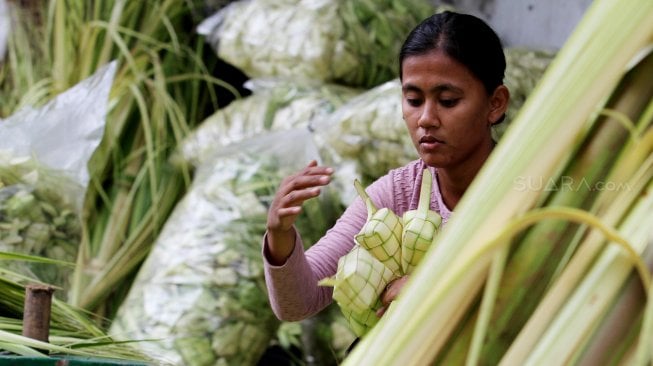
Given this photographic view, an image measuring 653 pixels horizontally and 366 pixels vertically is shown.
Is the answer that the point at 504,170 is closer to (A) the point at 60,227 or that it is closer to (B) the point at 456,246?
(B) the point at 456,246

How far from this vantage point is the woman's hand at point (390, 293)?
1284mm

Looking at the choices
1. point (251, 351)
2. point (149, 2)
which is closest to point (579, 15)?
point (149, 2)

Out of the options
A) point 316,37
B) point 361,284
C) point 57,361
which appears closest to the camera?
point 57,361

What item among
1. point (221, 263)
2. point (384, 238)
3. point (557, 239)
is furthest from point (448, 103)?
point (221, 263)

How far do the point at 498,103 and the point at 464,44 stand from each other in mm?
126

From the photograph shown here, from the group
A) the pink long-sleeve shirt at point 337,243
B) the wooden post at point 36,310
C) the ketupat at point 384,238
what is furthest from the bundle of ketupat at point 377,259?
the wooden post at point 36,310

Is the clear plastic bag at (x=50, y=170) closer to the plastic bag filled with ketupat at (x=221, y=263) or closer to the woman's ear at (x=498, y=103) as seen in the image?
the plastic bag filled with ketupat at (x=221, y=263)

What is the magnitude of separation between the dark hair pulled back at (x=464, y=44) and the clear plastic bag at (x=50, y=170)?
1245mm

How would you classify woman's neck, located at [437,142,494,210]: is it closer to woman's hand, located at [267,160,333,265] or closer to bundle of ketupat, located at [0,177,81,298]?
woman's hand, located at [267,160,333,265]

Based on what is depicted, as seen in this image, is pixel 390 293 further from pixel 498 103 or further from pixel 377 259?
pixel 498 103

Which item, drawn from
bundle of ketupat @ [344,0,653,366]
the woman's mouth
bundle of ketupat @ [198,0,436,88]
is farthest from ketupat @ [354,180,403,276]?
bundle of ketupat @ [198,0,436,88]

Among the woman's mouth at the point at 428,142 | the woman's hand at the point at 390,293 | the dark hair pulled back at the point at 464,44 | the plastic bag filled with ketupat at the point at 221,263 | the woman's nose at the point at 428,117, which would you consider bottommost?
the plastic bag filled with ketupat at the point at 221,263

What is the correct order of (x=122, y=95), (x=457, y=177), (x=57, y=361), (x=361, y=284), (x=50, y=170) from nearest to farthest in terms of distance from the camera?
(x=57, y=361), (x=361, y=284), (x=457, y=177), (x=50, y=170), (x=122, y=95)

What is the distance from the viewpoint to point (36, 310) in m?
1.19
